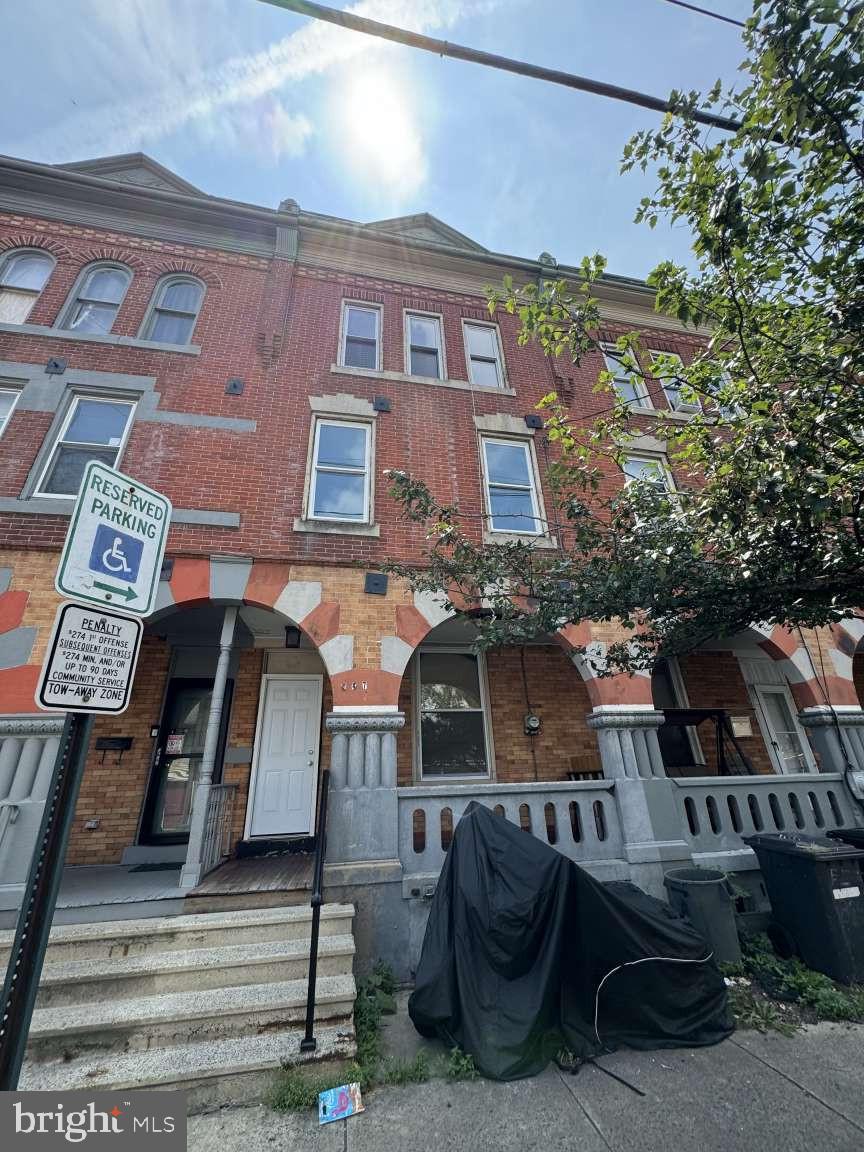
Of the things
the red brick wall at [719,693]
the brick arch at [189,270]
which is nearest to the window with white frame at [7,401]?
the brick arch at [189,270]

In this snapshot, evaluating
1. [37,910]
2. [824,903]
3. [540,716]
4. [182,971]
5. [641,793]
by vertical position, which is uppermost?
[540,716]

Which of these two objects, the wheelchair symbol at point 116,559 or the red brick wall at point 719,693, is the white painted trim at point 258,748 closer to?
the wheelchair symbol at point 116,559

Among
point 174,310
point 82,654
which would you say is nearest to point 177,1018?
point 82,654

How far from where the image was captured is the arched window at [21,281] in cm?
799

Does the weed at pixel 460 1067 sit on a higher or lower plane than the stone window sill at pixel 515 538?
lower

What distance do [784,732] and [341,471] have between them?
9.53 meters

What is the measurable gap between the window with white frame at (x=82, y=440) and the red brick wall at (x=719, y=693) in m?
10.1

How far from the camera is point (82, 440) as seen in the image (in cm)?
697

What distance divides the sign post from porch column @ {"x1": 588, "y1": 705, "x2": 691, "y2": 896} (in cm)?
572

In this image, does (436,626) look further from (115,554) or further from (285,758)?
(115,554)

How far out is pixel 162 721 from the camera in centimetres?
727

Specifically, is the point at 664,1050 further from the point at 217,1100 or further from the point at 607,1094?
the point at 217,1100

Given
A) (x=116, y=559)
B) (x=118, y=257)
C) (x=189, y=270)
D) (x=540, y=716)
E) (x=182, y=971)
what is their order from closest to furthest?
(x=116, y=559) < (x=182, y=971) < (x=540, y=716) < (x=118, y=257) < (x=189, y=270)

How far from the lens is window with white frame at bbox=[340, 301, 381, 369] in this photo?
8867 millimetres
